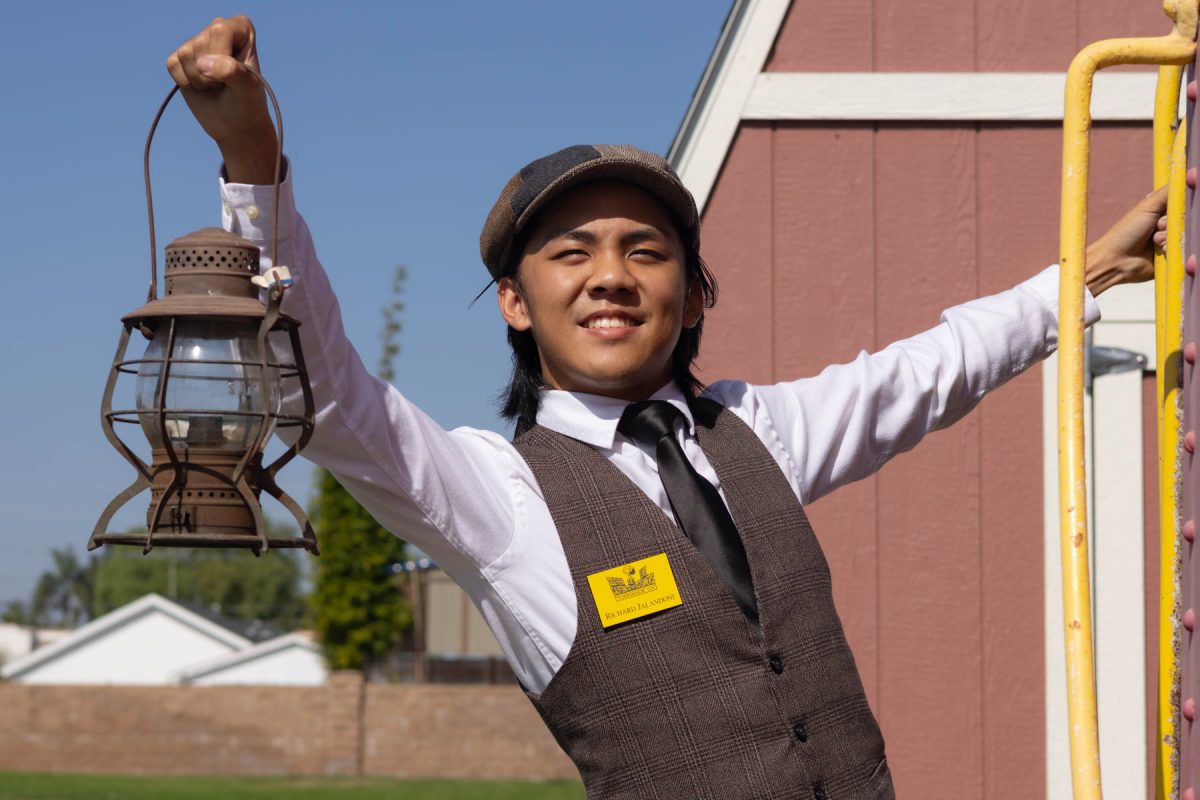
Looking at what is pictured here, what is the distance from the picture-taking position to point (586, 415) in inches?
82.0

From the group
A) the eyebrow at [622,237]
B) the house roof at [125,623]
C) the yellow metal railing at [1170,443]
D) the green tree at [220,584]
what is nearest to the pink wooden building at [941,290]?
the eyebrow at [622,237]

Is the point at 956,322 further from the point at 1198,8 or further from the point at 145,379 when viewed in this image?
the point at 145,379

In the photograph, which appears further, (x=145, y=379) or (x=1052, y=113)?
(x=1052, y=113)

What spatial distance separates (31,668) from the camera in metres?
42.8

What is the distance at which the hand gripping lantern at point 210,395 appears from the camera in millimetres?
1538

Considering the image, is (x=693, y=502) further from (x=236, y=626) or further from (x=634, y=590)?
(x=236, y=626)

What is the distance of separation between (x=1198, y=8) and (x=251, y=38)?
1.00 metres

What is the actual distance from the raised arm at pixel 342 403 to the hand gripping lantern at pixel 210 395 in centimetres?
5

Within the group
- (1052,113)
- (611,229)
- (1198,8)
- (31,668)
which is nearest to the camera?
(1198,8)

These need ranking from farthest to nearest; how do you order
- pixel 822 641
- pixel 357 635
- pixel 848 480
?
pixel 357 635 < pixel 848 480 < pixel 822 641

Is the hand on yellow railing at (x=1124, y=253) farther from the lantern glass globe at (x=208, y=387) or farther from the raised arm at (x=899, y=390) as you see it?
the lantern glass globe at (x=208, y=387)

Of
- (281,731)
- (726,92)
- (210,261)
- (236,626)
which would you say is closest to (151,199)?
(210,261)

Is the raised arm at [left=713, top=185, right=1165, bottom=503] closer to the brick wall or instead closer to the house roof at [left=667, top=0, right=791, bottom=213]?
the house roof at [left=667, top=0, right=791, bottom=213]

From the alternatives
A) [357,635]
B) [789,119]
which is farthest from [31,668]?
[789,119]
